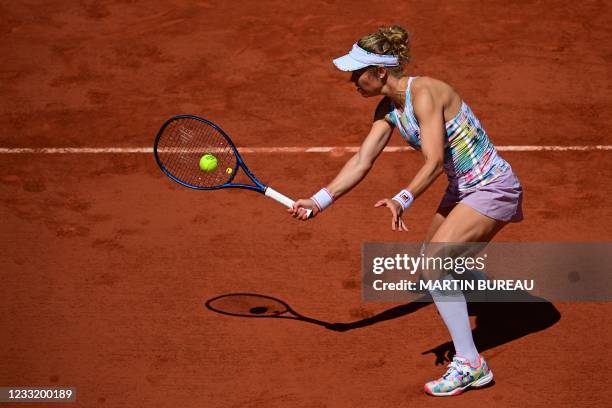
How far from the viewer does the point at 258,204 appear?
8.43 metres

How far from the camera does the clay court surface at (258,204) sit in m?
6.50

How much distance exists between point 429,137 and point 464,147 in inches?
14.3

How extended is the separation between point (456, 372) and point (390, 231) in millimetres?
2036

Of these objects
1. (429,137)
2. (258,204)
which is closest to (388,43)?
(429,137)

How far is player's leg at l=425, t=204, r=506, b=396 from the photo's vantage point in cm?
609

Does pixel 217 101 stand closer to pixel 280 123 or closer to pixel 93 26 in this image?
A: pixel 280 123

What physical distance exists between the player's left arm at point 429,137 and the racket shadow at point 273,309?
1326mm

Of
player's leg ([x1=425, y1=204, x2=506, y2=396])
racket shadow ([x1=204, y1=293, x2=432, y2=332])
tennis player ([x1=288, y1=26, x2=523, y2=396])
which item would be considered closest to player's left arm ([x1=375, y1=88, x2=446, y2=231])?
tennis player ([x1=288, y1=26, x2=523, y2=396])

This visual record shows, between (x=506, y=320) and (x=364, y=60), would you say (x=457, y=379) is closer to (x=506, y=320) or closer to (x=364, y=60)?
(x=506, y=320)

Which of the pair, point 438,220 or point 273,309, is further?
point 273,309

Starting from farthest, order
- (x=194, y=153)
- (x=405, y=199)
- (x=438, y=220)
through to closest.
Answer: (x=194, y=153) < (x=438, y=220) < (x=405, y=199)

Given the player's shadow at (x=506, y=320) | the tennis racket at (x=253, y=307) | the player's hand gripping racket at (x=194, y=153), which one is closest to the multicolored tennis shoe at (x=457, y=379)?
the player's shadow at (x=506, y=320)

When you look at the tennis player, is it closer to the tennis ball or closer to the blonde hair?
the blonde hair

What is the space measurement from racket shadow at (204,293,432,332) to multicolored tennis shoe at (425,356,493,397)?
35.0 inches
